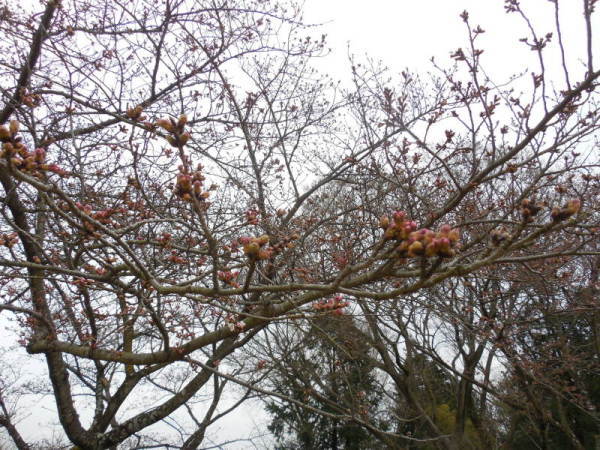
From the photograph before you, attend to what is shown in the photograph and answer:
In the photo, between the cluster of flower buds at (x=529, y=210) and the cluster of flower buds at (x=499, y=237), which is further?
the cluster of flower buds at (x=499, y=237)

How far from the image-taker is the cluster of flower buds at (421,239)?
3.69ft

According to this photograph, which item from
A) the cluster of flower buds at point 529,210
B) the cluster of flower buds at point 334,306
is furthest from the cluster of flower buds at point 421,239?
the cluster of flower buds at point 334,306

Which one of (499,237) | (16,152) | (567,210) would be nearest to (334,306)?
(499,237)

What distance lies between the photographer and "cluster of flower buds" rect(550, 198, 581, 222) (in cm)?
129

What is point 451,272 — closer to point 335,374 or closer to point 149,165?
point 149,165

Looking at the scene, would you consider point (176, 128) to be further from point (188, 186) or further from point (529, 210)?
point (529, 210)

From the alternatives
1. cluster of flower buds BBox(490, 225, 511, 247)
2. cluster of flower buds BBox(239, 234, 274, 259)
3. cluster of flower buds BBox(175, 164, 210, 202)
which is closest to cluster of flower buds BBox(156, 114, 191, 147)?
cluster of flower buds BBox(175, 164, 210, 202)

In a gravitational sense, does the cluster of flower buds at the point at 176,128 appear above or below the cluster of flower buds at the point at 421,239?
above

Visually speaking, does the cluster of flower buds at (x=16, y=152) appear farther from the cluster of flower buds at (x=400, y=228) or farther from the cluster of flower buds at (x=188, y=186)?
the cluster of flower buds at (x=400, y=228)

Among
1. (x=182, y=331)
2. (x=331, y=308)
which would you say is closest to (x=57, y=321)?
(x=182, y=331)

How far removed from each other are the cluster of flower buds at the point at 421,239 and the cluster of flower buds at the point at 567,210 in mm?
378

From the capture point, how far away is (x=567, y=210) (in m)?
1.31

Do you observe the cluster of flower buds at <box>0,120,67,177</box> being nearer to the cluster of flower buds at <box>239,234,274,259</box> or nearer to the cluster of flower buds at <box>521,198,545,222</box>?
the cluster of flower buds at <box>239,234,274,259</box>

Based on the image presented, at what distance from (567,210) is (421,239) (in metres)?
0.47
